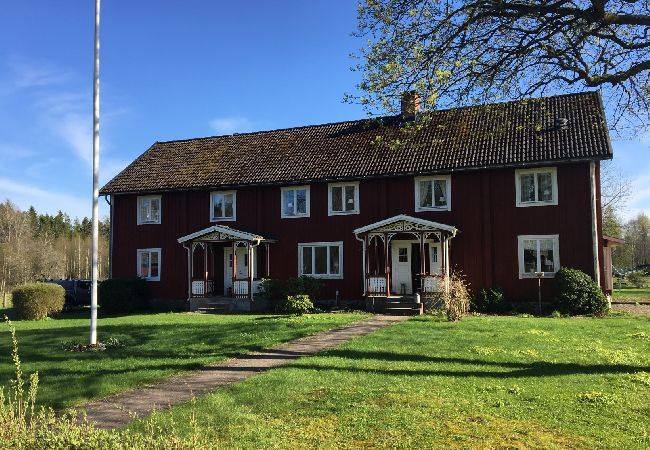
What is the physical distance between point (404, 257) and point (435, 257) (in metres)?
1.41

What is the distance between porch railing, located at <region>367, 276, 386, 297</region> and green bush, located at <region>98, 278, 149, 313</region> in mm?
11661

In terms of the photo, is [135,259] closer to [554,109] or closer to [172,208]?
[172,208]

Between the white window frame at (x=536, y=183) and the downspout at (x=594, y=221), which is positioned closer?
the downspout at (x=594, y=221)

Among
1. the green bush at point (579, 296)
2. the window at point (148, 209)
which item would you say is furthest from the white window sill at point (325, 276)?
the green bush at point (579, 296)

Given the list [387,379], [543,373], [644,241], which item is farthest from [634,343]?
[644,241]

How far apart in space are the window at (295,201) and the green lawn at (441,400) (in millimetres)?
13969

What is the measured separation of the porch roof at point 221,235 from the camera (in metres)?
24.1

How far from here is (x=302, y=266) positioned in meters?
25.0

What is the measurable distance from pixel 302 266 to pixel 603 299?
40.8ft

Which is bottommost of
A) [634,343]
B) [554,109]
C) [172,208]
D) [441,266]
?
[634,343]

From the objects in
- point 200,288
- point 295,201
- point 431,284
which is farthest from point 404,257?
point 200,288

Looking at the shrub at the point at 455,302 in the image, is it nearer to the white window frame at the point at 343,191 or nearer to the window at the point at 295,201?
the white window frame at the point at 343,191

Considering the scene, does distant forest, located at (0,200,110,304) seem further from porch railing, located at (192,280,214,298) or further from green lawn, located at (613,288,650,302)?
green lawn, located at (613,288,650,302)

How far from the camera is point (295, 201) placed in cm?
2538
